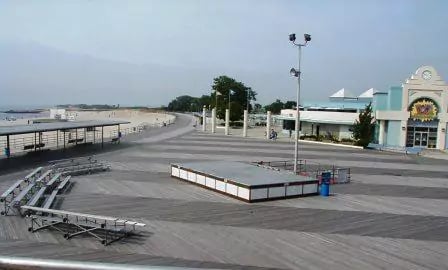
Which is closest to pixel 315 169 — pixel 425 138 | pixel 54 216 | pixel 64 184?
pixel 64 184

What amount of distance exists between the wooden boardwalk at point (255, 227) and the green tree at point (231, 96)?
174ft

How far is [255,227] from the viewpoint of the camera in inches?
577

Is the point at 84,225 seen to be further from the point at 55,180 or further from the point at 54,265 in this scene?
the point at 54,265

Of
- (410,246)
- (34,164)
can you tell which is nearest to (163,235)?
(410,246)

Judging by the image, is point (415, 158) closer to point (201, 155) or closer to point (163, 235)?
point (201, 155)

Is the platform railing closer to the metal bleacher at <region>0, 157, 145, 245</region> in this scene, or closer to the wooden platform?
the wooden platform

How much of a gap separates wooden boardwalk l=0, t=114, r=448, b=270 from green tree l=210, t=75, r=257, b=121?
53.0 meters

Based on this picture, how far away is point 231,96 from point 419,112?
49.0 m

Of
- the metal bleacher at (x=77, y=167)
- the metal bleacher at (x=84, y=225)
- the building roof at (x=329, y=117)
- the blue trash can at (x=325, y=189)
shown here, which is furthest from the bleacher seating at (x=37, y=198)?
the building roof at (x=329, y=117)

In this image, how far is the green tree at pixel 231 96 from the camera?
7894cm

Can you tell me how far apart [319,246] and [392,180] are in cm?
1468

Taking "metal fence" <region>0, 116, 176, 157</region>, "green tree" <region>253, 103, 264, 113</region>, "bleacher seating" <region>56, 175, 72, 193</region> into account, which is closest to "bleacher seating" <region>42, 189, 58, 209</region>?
"bleacher seating" <region>56, 175, 72, 193</region>

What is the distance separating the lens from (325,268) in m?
11.0

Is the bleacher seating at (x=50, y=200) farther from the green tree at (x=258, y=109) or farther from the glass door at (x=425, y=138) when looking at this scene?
the green tree at (x=258, y=109)
